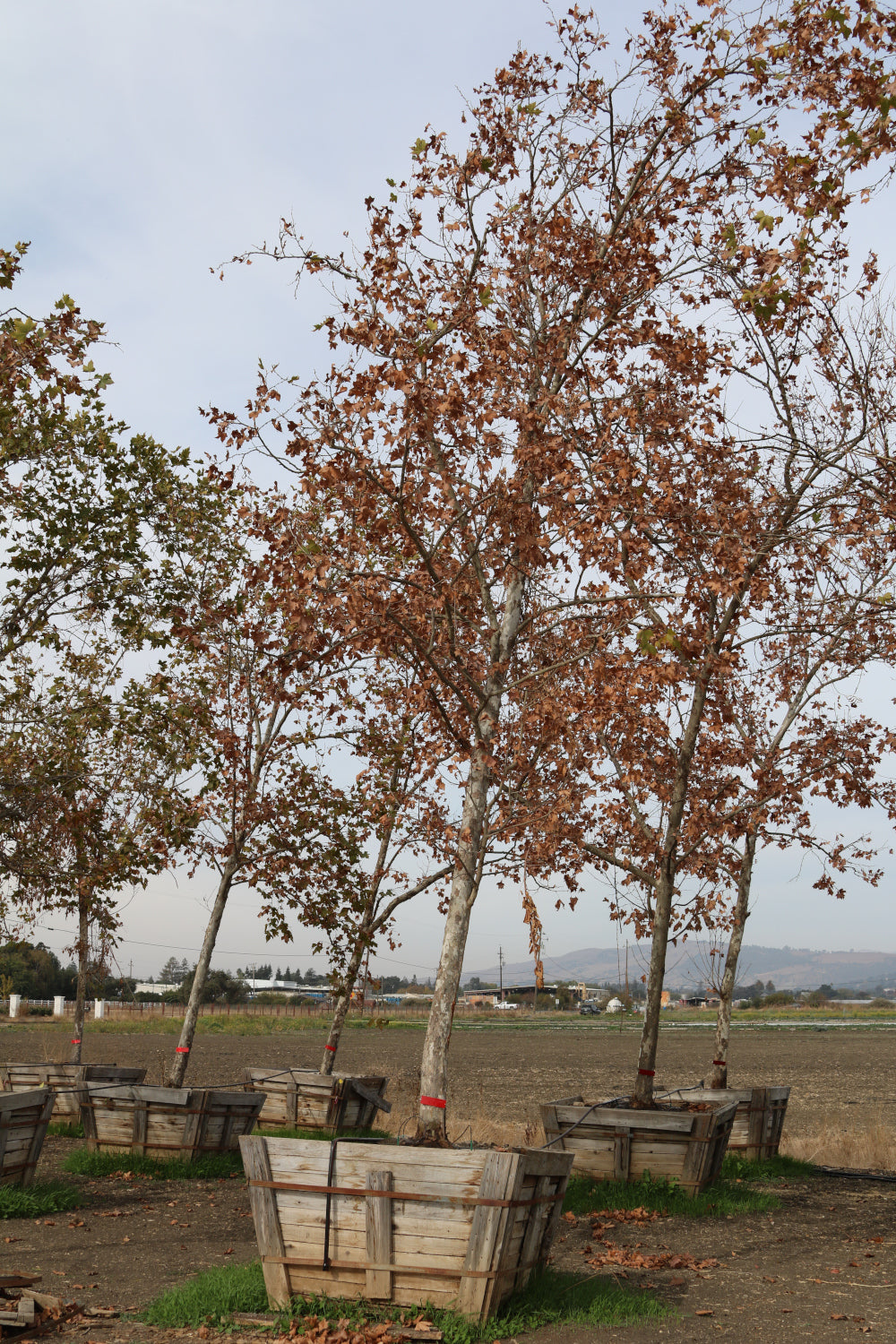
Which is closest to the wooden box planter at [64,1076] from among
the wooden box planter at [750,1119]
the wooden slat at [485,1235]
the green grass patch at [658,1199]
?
the green grass patch at [658,1199]

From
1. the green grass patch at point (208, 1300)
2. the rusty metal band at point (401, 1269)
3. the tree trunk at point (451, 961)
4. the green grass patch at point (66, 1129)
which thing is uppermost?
the tree trunk at point (451, 961)

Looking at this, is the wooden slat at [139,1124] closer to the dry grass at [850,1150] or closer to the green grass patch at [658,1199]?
the green grass patch at [658,1199]

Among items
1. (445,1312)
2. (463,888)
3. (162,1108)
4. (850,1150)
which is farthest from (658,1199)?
(850,1150)

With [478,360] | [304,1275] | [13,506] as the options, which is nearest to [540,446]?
[478,360]

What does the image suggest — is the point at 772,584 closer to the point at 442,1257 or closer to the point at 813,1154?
the point at 813,1154

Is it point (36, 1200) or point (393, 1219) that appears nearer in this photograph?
point (393, 1219)

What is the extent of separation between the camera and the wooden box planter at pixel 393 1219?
7.07m

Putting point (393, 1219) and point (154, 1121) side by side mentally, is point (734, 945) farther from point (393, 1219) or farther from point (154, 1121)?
point (393, 1219)

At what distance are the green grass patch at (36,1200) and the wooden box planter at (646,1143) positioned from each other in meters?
5.14

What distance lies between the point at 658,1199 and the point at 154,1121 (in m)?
6.39

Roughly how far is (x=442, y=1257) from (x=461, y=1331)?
432 mm

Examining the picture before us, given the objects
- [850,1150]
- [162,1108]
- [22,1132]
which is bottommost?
[850,1150]

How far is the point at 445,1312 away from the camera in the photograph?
23.0 ft

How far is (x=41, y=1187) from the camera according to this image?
11.9 meters
